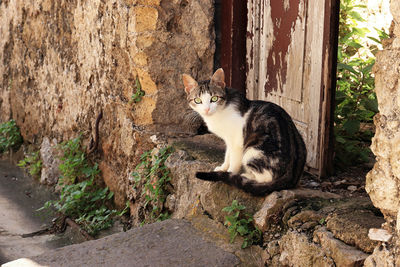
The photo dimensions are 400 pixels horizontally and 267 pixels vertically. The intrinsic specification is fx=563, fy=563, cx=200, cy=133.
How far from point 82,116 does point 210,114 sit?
2507 mm

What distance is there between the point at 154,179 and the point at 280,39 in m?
1.46

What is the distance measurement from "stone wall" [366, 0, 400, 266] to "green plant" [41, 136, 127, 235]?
2.90 m

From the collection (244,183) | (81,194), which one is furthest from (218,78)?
(81,194)

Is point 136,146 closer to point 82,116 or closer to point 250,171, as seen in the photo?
point 82,116

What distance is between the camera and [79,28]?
5566mm

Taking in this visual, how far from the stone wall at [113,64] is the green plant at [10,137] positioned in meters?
0.45

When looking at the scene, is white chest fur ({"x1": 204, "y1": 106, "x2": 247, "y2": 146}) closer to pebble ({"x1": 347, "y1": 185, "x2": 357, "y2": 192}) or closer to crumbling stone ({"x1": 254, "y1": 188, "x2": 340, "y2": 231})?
crumbling stone ({"x1": 254, "y1": 188, "x2": 340, "y2": 231})

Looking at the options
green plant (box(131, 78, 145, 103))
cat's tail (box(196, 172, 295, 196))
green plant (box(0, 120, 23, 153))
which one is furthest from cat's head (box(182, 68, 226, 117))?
green plant (box(0, 120, 23, 153))

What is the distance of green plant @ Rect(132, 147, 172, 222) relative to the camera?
14.2ft

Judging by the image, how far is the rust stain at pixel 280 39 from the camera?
407 cm

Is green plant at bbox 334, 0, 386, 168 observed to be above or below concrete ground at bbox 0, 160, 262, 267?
above

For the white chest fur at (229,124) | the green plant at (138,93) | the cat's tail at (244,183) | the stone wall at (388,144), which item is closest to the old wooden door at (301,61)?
the white chest fur at (229,124)

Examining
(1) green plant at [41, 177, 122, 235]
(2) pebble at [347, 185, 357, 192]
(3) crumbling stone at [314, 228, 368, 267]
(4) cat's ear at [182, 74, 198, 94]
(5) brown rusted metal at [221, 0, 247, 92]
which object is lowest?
(1) green plant at [41, 177, 122, 235]

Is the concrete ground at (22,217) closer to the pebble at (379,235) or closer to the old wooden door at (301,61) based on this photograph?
the old wooden door at (301,61)
